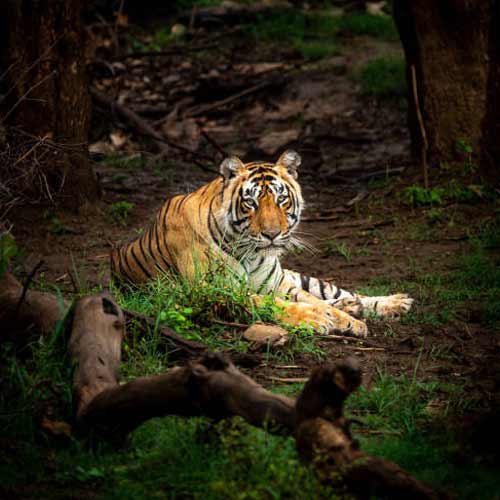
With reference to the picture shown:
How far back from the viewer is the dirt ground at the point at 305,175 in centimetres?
496

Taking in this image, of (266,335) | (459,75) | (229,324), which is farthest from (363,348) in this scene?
(459,75)

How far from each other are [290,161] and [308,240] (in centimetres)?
208

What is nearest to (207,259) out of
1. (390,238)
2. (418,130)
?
(390,238)

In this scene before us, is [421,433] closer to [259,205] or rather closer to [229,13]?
[259,205]

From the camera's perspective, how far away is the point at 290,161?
19.3 ft

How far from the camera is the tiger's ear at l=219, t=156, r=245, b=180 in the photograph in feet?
18.5

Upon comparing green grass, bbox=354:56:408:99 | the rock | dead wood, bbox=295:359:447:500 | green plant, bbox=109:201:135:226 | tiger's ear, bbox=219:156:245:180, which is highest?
green grass, bbox=354:56:408:99

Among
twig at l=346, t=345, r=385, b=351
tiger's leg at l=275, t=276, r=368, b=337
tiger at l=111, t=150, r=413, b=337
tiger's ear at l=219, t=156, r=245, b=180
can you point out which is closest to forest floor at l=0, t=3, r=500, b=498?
twig at l=346, t=345, r=385, b=351

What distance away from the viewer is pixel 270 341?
455 centimetres

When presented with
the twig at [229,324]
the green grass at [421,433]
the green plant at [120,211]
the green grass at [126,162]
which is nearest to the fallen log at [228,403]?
the green grass at [421,433]

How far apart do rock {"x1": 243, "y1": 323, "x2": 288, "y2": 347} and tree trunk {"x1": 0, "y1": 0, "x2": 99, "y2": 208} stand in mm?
3135

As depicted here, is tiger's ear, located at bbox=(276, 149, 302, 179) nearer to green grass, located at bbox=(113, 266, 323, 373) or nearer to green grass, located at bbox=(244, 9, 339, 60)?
green grass, located at bbox=(113, 266, 323, 373)

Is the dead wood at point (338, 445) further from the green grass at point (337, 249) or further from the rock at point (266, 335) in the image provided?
the green grass at point (337, 249)

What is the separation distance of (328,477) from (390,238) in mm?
5110
